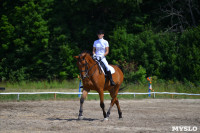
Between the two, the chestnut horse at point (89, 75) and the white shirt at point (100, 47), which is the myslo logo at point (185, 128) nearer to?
the chestnut horse at point (89, 75)

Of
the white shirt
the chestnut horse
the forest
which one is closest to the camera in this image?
the chestnut horse

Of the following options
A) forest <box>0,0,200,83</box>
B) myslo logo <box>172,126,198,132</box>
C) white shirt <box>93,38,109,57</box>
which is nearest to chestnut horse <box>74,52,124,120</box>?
white shirt <box>93,38,109,57</box>

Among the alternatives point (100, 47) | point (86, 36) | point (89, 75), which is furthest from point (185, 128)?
point (86, 36)

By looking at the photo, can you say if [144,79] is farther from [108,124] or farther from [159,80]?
[108,124]

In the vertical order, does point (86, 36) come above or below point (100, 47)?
above

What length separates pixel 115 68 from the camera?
1325 centimetres

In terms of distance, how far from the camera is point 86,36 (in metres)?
39.6

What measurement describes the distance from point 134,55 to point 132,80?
202 inches

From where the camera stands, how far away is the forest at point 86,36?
36406 mm

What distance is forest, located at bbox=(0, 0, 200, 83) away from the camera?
3641cm

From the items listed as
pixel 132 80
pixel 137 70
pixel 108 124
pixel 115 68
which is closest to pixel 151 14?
pixel 137 70

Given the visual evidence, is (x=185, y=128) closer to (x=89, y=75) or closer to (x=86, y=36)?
(x=89, y=75)

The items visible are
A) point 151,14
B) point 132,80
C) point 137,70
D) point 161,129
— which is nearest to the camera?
point 161,129

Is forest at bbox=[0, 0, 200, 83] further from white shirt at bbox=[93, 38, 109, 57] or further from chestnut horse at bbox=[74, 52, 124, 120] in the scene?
chestnut horse at bbox=[74, 52, 124, 120]
